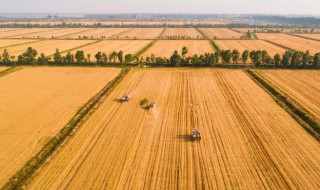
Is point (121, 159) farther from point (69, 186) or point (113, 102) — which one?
point (113, 102)

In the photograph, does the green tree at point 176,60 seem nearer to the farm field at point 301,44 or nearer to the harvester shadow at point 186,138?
the harvester shadow at point 186,138

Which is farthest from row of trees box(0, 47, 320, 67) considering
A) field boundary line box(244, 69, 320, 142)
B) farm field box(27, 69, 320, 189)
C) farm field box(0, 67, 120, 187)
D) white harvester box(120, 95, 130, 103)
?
white harvester box(120, 95, 130, 103)

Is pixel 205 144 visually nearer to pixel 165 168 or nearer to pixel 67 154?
pixel 165 168

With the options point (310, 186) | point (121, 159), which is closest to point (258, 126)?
point (310, 186)

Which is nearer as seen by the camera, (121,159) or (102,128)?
(121,159)

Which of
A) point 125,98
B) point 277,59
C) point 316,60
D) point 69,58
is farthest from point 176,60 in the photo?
point 316,60

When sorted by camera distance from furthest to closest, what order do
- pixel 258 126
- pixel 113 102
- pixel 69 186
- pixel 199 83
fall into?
pixel 199 83
pixel 113 102
pixel 258 126
pixel 69 186

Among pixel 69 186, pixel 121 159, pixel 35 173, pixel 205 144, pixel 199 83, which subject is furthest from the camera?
pixel 199 83
